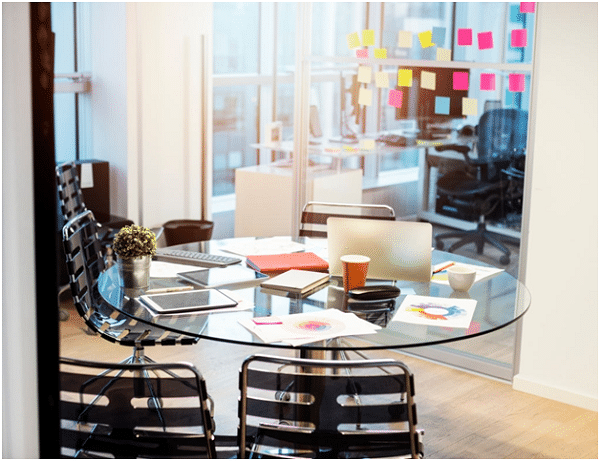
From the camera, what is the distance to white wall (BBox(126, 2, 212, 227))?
16.4ft

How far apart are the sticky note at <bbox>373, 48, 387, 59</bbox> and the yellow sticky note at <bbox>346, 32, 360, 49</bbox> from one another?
13 cm

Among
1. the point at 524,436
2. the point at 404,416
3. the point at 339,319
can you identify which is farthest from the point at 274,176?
the point at 404,416

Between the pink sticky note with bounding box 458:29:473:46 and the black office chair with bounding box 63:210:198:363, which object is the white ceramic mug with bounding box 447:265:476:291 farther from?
the pink sticky note with bounding box 458:29:473:46

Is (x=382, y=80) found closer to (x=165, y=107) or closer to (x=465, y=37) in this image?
(x=465, y=37)

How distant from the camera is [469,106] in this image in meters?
3.82

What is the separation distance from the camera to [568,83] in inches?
131

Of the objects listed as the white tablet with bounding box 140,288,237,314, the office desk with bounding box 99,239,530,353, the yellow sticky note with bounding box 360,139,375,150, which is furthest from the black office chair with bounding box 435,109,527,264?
the white tablet with bounding box 140,288,237,314

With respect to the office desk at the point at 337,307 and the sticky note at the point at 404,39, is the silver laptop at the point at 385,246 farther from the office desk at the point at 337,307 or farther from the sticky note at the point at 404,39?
the sticky note at the point at 404,39

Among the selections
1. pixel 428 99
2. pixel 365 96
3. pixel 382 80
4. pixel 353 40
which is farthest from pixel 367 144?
pixel 353 40

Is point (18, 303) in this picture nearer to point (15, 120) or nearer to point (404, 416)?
point (15, 120)

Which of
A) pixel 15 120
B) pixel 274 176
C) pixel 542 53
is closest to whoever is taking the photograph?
pixel 15 120

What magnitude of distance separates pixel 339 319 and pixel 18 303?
1489 millimetres

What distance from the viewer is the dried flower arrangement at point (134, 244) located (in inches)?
102

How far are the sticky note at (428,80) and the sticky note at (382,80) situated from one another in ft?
0.72
